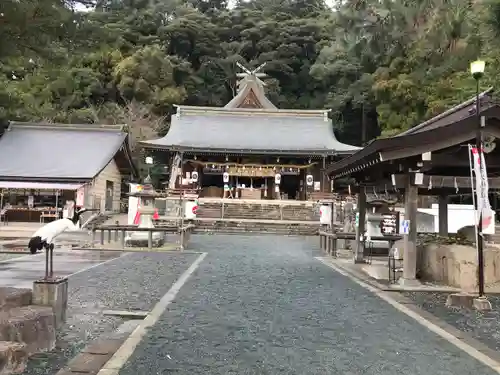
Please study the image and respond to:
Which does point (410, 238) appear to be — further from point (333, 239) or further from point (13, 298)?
point (13, 298)

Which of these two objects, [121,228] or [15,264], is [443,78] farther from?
[15,264]

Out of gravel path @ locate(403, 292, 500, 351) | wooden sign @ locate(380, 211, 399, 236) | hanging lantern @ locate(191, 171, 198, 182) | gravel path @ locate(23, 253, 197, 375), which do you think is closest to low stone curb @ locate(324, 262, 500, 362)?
gravel path @ locate(403, 292, 500, 351)

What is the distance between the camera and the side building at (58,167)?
2478 centimetres

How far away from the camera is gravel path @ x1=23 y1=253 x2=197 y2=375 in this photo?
4.60m

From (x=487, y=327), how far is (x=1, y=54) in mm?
5892

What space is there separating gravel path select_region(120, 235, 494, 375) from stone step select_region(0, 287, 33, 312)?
120 centimetres

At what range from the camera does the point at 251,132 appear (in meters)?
35.6

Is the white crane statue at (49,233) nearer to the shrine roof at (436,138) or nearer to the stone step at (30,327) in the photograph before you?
the stone step at (30,327)

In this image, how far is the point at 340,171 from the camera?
1206 cm

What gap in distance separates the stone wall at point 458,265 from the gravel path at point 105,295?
498cm

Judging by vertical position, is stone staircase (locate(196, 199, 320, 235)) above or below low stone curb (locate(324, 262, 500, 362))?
above

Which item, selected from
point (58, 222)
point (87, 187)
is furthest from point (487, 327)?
point (87, 187)

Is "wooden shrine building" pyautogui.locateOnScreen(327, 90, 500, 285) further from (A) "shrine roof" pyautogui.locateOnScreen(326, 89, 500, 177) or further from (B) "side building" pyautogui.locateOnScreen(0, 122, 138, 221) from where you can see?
(B) "side building" pyautogui.locateOnScreen(0, 122, 138, 221)

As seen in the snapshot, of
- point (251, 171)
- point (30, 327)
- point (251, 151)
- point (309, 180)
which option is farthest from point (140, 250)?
point (309, 180)
